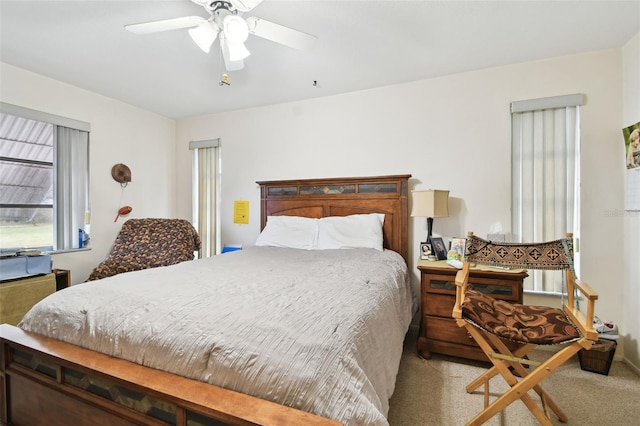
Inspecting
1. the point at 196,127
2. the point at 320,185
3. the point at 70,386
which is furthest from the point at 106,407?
the point at 196,127

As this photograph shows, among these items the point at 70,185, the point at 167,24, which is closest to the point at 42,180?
the point at 70,185

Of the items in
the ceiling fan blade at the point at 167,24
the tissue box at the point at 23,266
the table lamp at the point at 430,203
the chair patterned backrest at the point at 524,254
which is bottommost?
the tissue box at the point at 23,266

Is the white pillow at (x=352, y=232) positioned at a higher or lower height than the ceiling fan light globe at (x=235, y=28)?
lower

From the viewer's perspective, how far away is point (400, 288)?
2.03 m

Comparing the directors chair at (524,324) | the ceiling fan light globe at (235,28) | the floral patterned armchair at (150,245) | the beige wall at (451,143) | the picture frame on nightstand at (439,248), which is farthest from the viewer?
the floral patterned armchair at (150,245)

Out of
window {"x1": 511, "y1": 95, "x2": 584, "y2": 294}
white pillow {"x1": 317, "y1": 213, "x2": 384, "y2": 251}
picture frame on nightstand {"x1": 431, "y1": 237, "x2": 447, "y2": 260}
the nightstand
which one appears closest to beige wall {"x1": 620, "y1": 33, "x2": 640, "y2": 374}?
window {"x1": 511, "y1": 95, "x2": 584, "y2": 294}

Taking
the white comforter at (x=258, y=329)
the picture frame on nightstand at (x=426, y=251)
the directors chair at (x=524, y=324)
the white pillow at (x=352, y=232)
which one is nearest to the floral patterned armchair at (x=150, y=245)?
the white comforter at (x=258, y=329)

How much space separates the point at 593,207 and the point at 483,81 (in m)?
1.40

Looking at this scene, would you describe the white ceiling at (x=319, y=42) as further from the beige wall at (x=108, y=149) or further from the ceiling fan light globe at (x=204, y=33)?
the ceiling fan light globe at (x=204, y=33)

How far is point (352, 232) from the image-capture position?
276 cm

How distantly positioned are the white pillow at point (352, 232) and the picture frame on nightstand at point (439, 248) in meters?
0.46

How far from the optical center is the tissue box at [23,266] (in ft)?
7.40

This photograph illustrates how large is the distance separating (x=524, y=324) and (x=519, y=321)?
4 centimetres

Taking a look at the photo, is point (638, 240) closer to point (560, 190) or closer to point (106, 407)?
point (560, 190)
